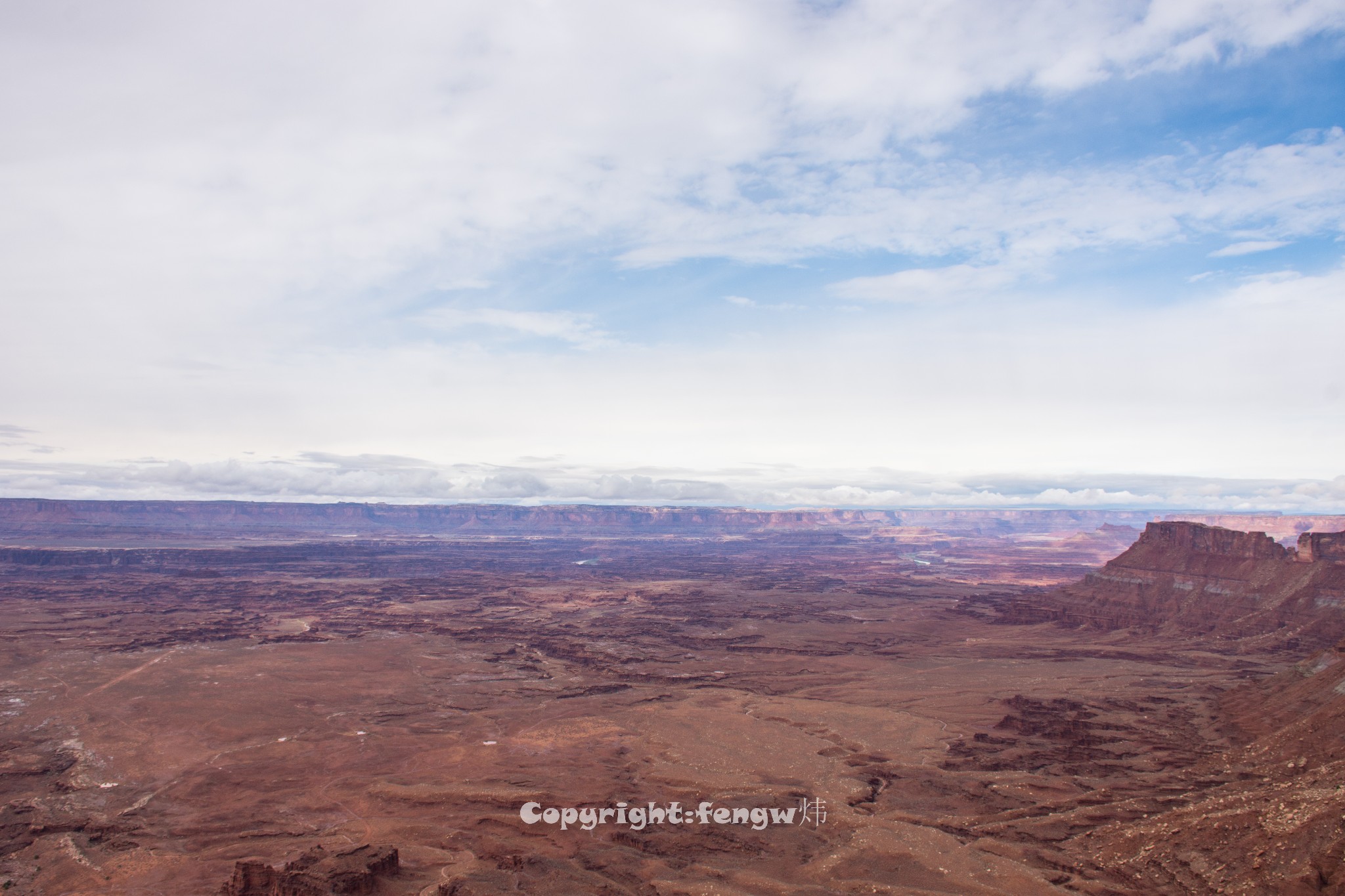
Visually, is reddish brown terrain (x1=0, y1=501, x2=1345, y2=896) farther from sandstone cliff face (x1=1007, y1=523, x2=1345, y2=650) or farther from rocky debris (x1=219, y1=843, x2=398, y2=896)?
sandstone cliff face (x1=1007, y1=523, x2=1345, y2=650)

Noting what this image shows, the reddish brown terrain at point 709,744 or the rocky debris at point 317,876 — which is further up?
the rocky debris at point 317,876

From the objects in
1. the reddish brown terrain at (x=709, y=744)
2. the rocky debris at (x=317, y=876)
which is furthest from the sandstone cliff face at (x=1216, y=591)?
the rocky debris at (x=317, y=876)

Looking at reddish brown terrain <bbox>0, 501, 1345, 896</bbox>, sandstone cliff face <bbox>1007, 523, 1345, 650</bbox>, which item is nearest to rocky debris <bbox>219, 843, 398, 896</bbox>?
reddish brown terrain <bbox>0, 501, 1345, 896</bbox>

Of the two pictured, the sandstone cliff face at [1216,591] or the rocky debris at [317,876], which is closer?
the rocky debris at [317,876]

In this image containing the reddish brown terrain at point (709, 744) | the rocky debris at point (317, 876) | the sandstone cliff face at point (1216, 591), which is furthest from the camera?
the sandstone cliff face at point (1216, 591)

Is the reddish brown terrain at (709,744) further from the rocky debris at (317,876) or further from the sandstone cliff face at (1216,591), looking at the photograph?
the sandstone cliff face at (1216,591)

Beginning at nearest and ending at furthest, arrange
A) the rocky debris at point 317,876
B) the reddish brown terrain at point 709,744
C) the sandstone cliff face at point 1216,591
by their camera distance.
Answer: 1. the rocky debris at point 317,876
2. the reddish brown terrain at point 709,744
3. the sandstone cliff face at point 1216,591

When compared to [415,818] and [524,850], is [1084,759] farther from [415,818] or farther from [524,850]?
[415,818]
